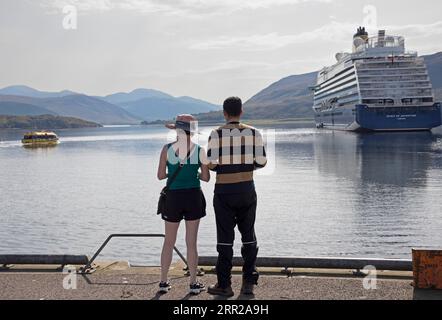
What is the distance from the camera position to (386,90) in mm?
93500

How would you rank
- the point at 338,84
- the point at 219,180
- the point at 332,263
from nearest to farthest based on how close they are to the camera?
1. the point at 219,180
2. the point at 332,263
3. the point at 338,84

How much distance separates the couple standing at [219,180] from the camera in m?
6.64

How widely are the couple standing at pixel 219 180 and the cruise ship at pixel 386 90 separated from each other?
8902 centimetres

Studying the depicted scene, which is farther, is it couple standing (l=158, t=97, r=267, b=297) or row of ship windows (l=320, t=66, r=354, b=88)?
row of ship windows (l=320, t=66, r=354, b=88)

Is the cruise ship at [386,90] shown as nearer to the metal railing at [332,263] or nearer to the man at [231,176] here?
the metal railing at [332,263]

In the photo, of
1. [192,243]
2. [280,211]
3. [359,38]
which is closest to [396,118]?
[359,38]

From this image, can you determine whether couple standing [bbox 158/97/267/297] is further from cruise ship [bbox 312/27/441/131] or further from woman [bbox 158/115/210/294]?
cruise ship [bbox 312/27/441/131]

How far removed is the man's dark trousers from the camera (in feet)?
21.9

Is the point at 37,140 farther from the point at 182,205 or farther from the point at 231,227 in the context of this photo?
the point at 231,227

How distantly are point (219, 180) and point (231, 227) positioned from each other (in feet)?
2.07

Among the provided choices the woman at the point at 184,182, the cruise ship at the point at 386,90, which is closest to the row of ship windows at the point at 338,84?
the cruise ship at the point at 386,90

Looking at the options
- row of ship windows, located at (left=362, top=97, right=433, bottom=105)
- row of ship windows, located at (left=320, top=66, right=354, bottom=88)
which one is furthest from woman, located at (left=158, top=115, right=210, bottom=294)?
row of ship windows, located at (left=320, top=66, right=354, bottom=88)

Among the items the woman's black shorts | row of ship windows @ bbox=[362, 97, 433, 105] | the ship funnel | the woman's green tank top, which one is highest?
the ship funnel
